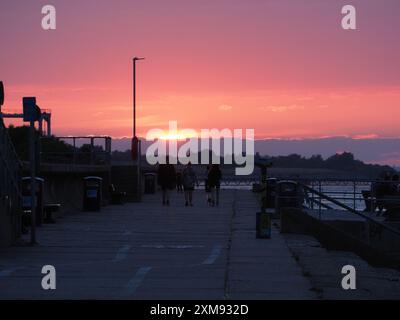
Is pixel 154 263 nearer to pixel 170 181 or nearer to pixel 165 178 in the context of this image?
pixel 165 178

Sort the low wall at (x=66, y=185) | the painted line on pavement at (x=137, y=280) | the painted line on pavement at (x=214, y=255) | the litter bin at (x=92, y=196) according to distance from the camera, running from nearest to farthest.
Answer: the painted line on pavement at (x=137, y=280)
the painted line on pavement at (x=214, y=255)
the low wall at (x=66, y=185)
the litter bin at (x=92, y=196)

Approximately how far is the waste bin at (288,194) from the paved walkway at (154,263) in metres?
2.46

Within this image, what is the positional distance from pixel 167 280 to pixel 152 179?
37.5 meters

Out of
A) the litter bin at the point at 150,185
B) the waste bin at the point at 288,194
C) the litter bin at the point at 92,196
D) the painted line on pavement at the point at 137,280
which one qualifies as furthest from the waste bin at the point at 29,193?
the litter bin at the point at 150,185

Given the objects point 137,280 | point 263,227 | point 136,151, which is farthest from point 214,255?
point 136,151

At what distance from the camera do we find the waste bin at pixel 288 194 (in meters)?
28.6

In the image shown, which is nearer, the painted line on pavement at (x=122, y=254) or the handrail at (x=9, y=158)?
the painted line on pavement at (x=122, y=254)

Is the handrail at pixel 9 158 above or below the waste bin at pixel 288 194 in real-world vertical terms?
above

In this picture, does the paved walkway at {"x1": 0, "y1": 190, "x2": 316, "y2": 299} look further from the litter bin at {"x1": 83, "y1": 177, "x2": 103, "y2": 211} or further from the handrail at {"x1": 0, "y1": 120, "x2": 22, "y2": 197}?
the litter bin at {"x1": 83, "y1": 177, "x2": 103, "y2": 211}

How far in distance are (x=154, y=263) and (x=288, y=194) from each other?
12957 millimetres

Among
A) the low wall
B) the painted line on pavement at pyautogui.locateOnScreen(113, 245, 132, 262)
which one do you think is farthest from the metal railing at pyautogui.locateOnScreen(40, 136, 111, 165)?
the painted line on pavement at pyautogui.locateOnScreen(113, 245, 132, 262)

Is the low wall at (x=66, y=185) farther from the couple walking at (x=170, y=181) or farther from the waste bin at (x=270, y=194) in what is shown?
the waste bin at (x=270, y=194)

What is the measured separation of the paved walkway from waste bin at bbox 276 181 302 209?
2.46 meters
